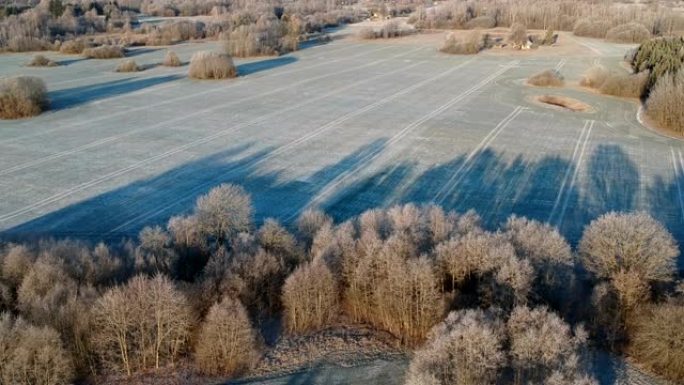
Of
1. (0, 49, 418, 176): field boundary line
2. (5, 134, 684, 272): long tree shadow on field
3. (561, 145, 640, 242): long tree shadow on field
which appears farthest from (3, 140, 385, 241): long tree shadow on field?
(561, 145, 640, 242): long tree shadow on field

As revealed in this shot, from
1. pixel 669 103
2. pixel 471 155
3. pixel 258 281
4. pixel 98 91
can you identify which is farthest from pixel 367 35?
pixel 258 281

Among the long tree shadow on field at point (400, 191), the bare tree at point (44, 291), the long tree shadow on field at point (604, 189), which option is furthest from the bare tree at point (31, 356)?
the long tree shadow on field at point (604, 189)

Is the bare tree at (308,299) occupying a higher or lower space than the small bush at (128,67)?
lower

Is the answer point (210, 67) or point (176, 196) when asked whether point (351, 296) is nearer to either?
point (176, 196)

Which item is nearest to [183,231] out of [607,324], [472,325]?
[472,325]

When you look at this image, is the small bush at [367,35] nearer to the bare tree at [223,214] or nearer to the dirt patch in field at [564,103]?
the dirt patch in field at [564,103]

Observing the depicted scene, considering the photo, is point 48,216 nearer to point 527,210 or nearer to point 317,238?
point 317,238
